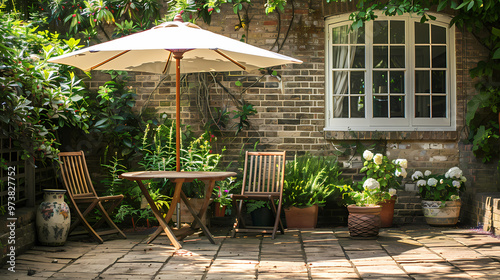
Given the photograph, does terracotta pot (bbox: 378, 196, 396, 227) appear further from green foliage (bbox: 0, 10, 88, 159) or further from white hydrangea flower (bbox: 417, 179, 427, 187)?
green foliage (bbox: 0, 10, 88, 159)

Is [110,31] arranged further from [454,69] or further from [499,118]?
[499,118]

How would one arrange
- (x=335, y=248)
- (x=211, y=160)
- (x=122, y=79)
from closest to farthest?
(x=335, y=248) < (x=211, y=160) < (x=122, y=79)

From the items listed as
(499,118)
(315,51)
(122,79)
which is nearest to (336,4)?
(315,51)

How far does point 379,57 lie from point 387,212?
2.07 m

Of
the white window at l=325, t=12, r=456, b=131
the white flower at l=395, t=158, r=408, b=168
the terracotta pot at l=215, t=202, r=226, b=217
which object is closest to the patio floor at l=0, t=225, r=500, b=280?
the terracotta pot at l=215, t=202, r=226, b=217

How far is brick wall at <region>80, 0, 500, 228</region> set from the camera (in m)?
6.79

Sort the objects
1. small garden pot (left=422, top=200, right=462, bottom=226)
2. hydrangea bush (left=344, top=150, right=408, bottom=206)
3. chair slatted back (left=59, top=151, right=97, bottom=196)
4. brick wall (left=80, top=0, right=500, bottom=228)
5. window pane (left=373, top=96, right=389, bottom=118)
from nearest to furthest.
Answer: chair slatted back (left=59, top=151, right=97, bottom=196) < hydrangea bush (left=344, top=150, right=408, bottom=206) < small garden pot (left=422, top=200, right=462, bottom=226) < brick wall (left=80, top=0, right=500, bottom=228) < window pane (left=373, top=96, right=389, bottom=118)

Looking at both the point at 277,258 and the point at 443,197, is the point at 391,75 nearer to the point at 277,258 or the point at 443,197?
the point at 443,197

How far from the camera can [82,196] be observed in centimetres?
563

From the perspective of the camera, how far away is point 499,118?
6.53m

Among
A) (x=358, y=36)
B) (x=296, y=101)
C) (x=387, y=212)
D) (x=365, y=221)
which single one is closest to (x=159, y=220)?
(x=365, y=221)

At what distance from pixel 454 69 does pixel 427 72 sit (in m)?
0.34

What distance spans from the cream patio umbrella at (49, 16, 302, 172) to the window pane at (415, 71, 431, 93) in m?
2.55

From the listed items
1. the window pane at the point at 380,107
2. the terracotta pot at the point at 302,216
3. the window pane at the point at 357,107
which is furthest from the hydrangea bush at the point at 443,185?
the terracotta pot at the point at 302,216
